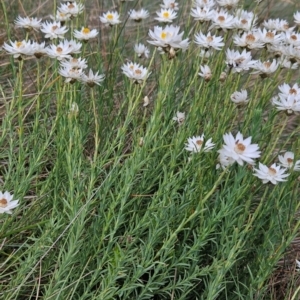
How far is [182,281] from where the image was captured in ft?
5.13

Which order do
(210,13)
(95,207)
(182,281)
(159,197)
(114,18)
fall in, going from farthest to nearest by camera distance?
(114,18) < (210,13) < (95,207) < (159,197) < (182,281)

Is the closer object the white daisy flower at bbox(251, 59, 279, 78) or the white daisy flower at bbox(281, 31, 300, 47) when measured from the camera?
the white daisy flower at bbox(251, 59, 279, 78)

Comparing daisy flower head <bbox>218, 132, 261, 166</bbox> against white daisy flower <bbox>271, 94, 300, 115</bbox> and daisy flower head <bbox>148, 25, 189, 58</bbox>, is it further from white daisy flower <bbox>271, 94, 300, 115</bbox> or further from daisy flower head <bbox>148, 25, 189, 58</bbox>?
daisy flower head <bbox>148, 25, 189, 58</bbox>

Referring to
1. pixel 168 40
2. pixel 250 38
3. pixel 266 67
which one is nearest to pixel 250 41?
pixel 250 38

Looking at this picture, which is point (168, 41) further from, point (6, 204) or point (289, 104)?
point (6, 204)

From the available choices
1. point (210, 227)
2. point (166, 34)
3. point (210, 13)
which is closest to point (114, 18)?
point (210, 13)

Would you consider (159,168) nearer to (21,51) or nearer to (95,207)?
(95,207)

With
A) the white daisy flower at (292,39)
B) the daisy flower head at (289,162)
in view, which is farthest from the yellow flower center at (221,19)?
the daisy flower head at (289,162)

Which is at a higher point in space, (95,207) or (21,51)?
(21,51)

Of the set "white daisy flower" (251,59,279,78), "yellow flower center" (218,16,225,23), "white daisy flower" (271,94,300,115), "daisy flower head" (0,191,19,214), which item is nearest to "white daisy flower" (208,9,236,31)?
"yellow flower center" (218,16,225,23)

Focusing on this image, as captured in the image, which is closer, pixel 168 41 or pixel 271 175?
pixel 271 175

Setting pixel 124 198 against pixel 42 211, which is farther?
pixel 42 211

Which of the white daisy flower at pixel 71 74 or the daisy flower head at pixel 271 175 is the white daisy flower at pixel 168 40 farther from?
the daisy flower head at pixel 271 175

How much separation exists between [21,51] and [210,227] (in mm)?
855
